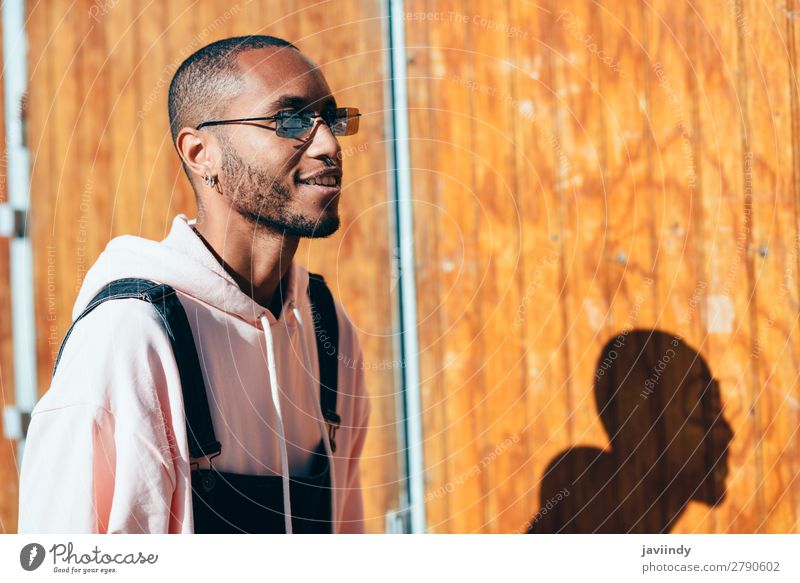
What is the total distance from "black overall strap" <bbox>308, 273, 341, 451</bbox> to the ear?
0.71 ft

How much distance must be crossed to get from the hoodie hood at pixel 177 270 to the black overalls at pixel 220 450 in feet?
0.07

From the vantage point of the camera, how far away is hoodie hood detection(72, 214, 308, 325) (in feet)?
3.17

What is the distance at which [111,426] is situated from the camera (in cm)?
90

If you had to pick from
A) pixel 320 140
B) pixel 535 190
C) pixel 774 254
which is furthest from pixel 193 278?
pixel 774 254

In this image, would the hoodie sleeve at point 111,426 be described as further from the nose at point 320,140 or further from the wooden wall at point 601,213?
the wooden wall at point 601,213

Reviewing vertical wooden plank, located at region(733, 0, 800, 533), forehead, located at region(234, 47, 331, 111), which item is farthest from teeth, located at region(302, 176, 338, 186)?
vertical wooden plank, located at region(733, 0, 800, 533)

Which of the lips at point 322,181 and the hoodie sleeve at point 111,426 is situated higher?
the lips at point 322,181

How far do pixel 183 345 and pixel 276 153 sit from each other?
0.29 m

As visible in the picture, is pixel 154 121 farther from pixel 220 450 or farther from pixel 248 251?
pixel 220 450

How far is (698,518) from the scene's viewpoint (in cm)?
152

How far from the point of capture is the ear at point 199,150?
1079 millimetres

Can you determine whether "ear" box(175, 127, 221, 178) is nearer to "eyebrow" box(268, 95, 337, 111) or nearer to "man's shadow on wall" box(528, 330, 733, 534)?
"eyebrow" box(268, 95, 337, 111)

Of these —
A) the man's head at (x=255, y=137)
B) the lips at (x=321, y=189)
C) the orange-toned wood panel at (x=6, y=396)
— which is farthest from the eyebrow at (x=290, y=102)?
the orange-toned wood panel at (x=6, y=396)
